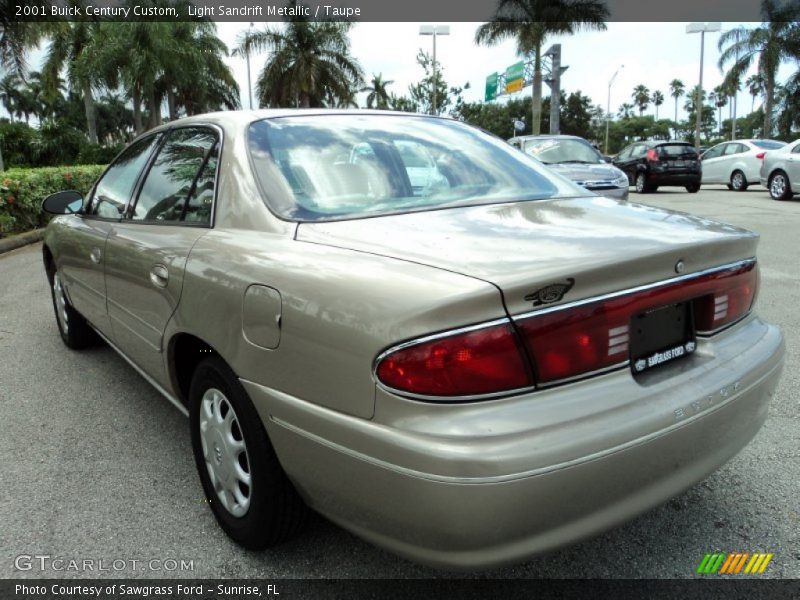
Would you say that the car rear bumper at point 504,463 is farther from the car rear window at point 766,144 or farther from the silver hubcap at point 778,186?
the car rear window at point 766,144

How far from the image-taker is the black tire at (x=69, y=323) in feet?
14.3

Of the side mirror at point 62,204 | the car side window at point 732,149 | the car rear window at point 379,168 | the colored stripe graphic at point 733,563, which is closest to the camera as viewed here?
the colored stripe graphic at point 733,563

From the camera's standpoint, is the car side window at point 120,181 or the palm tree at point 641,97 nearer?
the car side window at point 120,181

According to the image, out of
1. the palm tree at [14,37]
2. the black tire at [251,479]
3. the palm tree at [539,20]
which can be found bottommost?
the black tire at [251,479]

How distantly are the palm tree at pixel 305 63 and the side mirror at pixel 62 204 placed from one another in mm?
32716

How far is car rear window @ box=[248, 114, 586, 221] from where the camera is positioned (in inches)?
88.4

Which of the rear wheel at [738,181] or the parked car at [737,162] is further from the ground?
the parked car at [737,162]

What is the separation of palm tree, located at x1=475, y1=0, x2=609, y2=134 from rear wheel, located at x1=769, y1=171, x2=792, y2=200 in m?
15.7

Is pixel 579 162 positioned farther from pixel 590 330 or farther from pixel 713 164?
pixel 590 330

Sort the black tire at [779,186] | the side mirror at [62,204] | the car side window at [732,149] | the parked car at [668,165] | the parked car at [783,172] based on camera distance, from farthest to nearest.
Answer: the car side window at [732,149]
the parked car at [668,165]
the black tire at [779,186]
the parked car at [783,172]
the side mirror at [62,204]

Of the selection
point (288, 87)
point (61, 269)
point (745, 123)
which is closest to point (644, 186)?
point (61, 269)

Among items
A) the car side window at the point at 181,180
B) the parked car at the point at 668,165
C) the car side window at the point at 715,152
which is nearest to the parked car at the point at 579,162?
the parked car at the point at 668,165

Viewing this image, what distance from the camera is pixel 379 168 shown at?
2.51 metres

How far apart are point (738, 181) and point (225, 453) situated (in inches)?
747
